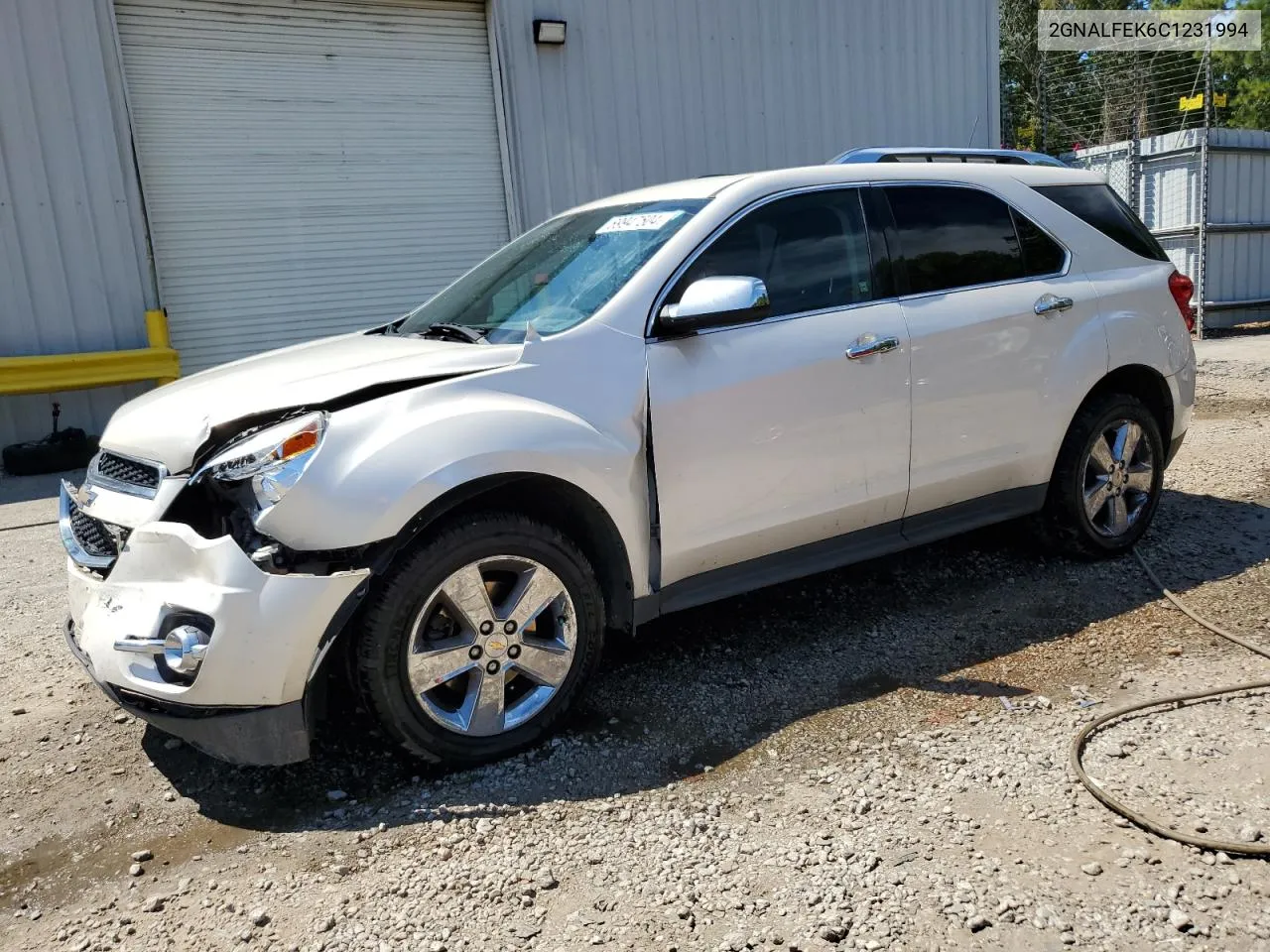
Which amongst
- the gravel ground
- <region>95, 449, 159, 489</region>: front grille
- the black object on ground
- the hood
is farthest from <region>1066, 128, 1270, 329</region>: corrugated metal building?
<region>95, 449, 159, 489</region>: front grille

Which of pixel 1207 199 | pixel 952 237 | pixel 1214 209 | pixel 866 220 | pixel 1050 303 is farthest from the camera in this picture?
pixel 1214 209

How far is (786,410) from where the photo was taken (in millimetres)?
3727

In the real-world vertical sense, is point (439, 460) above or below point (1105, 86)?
below

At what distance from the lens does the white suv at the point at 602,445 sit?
115 inches

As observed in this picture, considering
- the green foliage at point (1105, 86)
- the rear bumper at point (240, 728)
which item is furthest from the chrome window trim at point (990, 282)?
the green foliage at point (1105, 86)

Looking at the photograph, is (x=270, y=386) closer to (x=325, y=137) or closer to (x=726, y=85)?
(x=325, y=137)

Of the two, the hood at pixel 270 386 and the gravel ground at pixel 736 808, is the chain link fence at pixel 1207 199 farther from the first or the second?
the hood at pixel 270 386

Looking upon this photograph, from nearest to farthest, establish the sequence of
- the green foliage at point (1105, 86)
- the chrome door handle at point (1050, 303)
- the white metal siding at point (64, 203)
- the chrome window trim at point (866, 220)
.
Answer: the chrome window trim at point (866, 220) → the chrome door handle at point (1050, 303) → the white metal siding at point (64, 203) → the green foliage at point (1105, 86)

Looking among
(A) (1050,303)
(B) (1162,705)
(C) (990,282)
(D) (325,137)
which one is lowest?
(B) (1162,705)

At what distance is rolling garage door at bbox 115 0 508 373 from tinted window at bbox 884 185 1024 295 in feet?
23.8

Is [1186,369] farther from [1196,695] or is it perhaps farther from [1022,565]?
[1196,695]

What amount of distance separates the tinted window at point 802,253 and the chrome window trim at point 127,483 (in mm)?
1833

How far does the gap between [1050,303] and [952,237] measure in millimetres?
551

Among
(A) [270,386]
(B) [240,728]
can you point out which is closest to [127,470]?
(A) [270,386]
